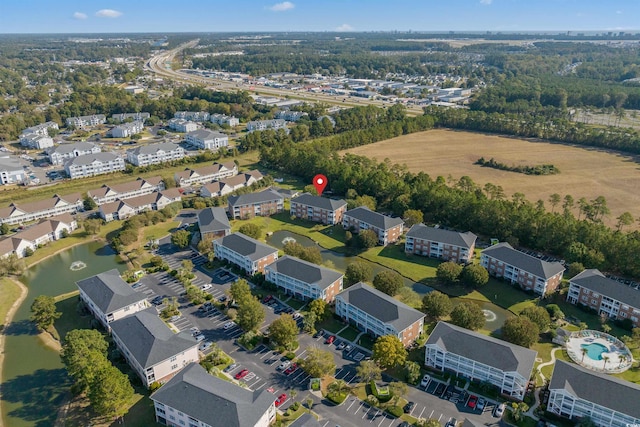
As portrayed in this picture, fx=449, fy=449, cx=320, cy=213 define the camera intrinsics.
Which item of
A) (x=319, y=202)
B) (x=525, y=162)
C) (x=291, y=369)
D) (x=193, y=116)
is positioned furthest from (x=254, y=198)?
(x=193, y=116)

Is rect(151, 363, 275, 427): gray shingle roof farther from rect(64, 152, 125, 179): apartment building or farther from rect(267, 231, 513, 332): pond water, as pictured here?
rect(64, 152, 125, 179): apartment building

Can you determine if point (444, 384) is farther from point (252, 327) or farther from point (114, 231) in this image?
point (114, 231)

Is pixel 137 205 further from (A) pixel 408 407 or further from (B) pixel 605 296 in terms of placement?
(B) pixel 605 296

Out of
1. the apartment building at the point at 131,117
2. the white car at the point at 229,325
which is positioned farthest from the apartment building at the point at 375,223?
the apartment building at the point at 131,117

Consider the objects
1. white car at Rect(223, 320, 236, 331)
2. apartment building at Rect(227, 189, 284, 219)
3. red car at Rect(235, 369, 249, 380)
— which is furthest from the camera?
apartment building at Rect(227, 189, 284, 219)

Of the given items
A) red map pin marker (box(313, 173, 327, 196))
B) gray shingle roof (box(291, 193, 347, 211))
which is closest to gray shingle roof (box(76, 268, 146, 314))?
gray shingle roof (box(291, 193, 347, 211))

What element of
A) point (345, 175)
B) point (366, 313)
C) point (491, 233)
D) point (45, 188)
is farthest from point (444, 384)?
point (45, 188)
